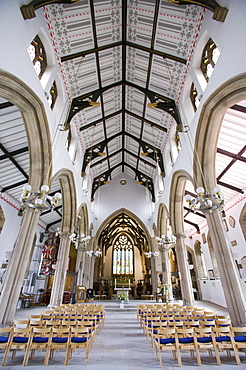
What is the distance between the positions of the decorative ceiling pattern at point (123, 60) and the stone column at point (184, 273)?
5.16m

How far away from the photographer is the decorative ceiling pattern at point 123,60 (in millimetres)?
6879

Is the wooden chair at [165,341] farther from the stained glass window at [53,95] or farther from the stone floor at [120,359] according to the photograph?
the stained glass window at [53,95]

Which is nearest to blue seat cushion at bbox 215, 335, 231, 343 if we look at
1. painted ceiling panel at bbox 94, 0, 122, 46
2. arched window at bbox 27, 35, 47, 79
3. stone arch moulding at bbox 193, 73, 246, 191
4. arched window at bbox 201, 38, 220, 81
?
stone arch moulding at bbox 193, 73, 246, 191

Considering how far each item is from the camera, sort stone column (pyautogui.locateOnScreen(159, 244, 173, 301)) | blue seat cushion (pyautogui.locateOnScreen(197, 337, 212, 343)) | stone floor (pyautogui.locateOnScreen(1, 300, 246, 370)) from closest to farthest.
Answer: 1. stone floor (pyautogui.locateOnScreen(1, 300, 246, 370))
2. blue seat cushion (pyautogui.locateOnScreen(197, 337, 212, 343))
3. stone column (pyautogui.locateOnScreen(159, 244, 173, 301))

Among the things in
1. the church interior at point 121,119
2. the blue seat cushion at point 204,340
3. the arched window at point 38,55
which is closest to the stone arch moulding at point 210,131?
the church interior at point 121,119

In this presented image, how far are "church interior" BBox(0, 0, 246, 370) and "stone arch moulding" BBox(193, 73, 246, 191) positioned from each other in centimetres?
3

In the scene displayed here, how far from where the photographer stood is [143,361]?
3492mm

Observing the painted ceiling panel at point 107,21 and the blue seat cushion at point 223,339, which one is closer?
the blue seat cushion at point 223,339

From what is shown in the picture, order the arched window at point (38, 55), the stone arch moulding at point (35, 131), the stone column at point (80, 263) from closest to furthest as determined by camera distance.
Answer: the stone arch moulding at point (35, 131) → the arched window at point (38, 55) → the stone column at point (80, 263)

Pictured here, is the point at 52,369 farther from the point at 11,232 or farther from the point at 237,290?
the point at 11,232

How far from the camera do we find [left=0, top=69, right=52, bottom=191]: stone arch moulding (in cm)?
539

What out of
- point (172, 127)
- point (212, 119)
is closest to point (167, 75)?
point (172, 127)

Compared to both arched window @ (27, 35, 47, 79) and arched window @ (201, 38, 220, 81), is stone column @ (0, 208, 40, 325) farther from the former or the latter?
arched window @ (201, 38, 220, 81)

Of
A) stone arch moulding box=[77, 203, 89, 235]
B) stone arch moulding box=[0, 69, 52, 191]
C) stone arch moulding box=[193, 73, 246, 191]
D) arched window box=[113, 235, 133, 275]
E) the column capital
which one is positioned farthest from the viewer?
arched window box=[113, 235, 133, 275]
